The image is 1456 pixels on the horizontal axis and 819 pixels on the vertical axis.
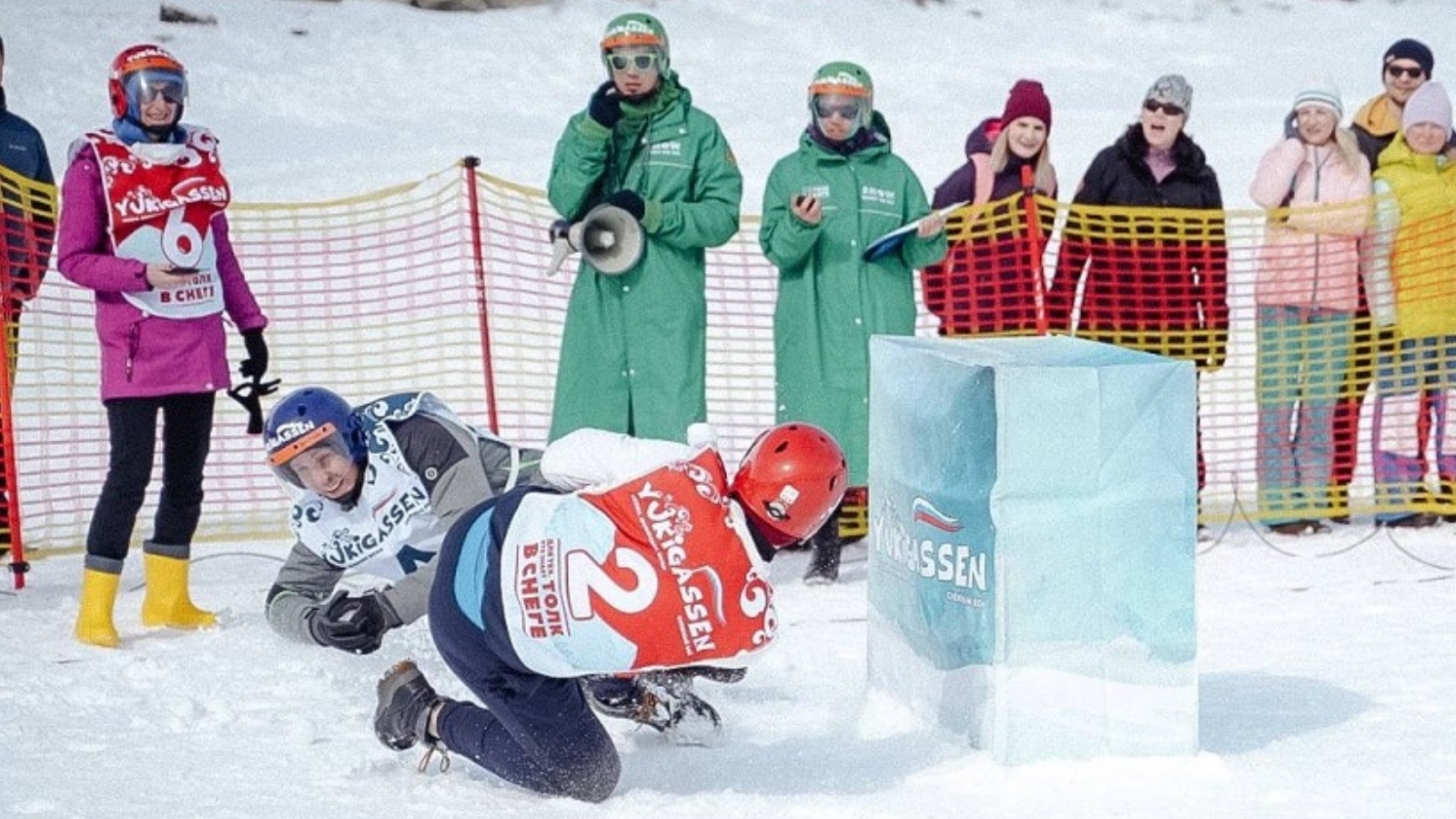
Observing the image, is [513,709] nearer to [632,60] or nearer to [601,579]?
[601,579]

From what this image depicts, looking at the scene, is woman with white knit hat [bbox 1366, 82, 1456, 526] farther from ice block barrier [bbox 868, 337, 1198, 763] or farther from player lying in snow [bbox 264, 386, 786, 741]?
player lying in snow [bbox 264, 386, 786, 741]

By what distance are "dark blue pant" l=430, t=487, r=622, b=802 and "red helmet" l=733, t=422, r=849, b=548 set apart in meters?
0.57

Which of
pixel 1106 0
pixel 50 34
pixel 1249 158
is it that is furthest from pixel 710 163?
pixel 1106 0

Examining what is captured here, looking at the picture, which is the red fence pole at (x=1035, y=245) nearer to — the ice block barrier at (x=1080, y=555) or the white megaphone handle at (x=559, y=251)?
the white megaphone handle at (x=559, y=251)

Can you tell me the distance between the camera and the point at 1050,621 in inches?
203

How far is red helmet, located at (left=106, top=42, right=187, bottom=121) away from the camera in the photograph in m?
6.88

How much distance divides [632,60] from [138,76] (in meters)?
1.86

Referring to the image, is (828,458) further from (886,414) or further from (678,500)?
(886,414)

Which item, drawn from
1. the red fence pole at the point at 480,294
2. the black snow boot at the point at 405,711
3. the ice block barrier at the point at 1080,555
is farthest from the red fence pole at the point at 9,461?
the ice block barrier at the point at 1080,555

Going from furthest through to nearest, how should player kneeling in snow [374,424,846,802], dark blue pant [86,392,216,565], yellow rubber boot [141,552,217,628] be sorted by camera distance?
yellow rubber boot [141,552,217,628] < dark blue pant [86,392,216,565] < player kneeling in snow [374,424,846,802]

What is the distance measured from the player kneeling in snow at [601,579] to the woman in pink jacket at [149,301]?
7.51 feet

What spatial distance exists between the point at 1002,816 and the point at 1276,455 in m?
4.67

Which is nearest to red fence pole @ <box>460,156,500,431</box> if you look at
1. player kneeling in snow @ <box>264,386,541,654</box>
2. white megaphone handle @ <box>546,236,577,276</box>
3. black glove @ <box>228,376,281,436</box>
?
white megaphone handle @ <box>546,236,577,276</box>

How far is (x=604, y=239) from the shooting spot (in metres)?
7.89
